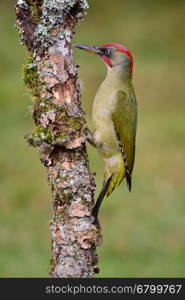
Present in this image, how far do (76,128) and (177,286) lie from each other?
103 cm

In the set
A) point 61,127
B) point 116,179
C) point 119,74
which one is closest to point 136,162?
point 119,74

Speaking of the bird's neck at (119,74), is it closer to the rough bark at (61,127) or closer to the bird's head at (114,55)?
Answer: the bird's head at (114,55)

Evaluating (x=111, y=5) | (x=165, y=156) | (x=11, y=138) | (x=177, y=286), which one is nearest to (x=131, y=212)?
(x=165, y=156)

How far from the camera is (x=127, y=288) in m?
4.64

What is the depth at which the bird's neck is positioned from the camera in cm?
612

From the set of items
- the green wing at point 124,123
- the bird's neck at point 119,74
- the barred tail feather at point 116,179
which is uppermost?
the bird's neck at point 119,74

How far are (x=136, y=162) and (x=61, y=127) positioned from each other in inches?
307

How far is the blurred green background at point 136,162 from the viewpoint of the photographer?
9812 mm

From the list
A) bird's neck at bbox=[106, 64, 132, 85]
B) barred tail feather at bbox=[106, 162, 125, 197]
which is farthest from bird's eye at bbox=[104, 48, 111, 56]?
barred tail feather at bbox=[106, 162, 125, 197]

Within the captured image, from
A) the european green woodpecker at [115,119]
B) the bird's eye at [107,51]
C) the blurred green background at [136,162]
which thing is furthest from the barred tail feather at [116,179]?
the blurred green background at [136,162]

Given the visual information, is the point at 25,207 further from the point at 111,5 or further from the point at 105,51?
the point at 111,5

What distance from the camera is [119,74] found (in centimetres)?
616

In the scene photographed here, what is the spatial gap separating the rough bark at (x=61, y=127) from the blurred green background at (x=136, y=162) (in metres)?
1.75

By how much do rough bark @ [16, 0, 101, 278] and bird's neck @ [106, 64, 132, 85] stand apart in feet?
4.40
